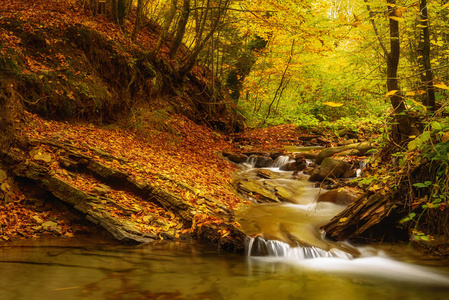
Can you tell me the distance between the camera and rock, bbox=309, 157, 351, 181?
9225 mm

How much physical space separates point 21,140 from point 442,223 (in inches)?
276

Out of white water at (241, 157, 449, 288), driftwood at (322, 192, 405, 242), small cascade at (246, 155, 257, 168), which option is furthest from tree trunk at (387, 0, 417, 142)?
small cascade at (246, 155, 257, 168)

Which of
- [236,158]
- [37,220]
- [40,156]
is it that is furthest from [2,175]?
[236,158]

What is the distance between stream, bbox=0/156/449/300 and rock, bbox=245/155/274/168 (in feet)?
18.2

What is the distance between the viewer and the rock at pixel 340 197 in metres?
7.36

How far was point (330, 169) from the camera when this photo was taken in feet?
30.7

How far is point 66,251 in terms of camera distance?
4.54 m

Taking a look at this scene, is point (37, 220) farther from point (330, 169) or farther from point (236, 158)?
point (330, 169)

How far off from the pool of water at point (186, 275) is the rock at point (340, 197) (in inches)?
93.6

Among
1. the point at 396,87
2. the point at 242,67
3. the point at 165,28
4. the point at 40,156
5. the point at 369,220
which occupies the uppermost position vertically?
the point at 242,67

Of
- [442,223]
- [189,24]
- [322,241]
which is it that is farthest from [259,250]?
[189,24]

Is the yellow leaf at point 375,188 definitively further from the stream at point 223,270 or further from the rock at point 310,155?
the rock at point 310,155

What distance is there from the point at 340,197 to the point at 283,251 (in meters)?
2.75

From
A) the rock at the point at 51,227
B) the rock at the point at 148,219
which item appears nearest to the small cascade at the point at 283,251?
the rock at the point at 148,219
